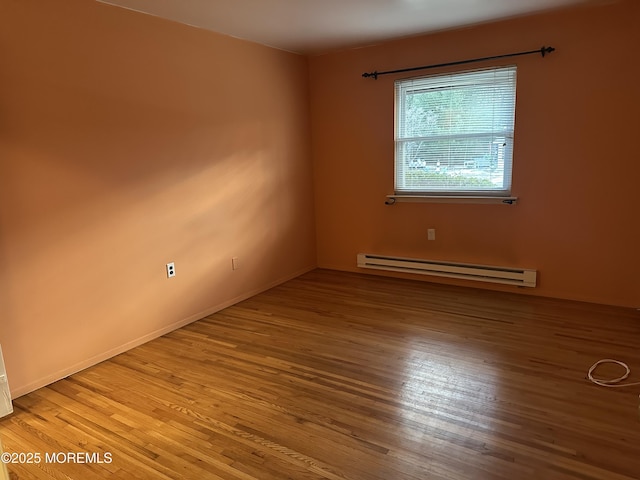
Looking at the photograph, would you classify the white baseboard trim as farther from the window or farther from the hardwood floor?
the window

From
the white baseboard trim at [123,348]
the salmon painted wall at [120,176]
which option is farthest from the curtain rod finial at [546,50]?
the white baseboard trim at [123,348]

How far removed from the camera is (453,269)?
428cm

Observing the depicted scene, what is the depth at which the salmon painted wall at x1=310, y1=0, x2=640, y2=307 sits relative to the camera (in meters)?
3.41

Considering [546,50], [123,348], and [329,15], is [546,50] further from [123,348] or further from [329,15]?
[123,348]

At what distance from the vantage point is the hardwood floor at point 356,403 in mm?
1901

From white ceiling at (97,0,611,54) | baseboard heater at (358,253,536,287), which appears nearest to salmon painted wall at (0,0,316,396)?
white ceiling at (97,0,611,54)

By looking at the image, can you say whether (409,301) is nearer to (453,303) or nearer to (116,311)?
(453,303)

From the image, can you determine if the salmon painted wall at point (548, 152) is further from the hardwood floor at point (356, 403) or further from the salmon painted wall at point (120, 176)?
the salmon painted wall at point (120, 176)

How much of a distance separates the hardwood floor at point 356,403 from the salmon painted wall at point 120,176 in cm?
32

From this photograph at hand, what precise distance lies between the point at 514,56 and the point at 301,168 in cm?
231

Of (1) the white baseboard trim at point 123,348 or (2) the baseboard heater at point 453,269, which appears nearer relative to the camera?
(1) the white baseboard trim at point 123,348

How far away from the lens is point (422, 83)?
4.17 meters

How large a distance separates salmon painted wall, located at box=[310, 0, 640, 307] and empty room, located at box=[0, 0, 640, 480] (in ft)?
0.06

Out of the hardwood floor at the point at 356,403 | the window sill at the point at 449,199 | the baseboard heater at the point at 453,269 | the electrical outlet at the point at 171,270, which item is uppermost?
the window sill at the point at 449,199
